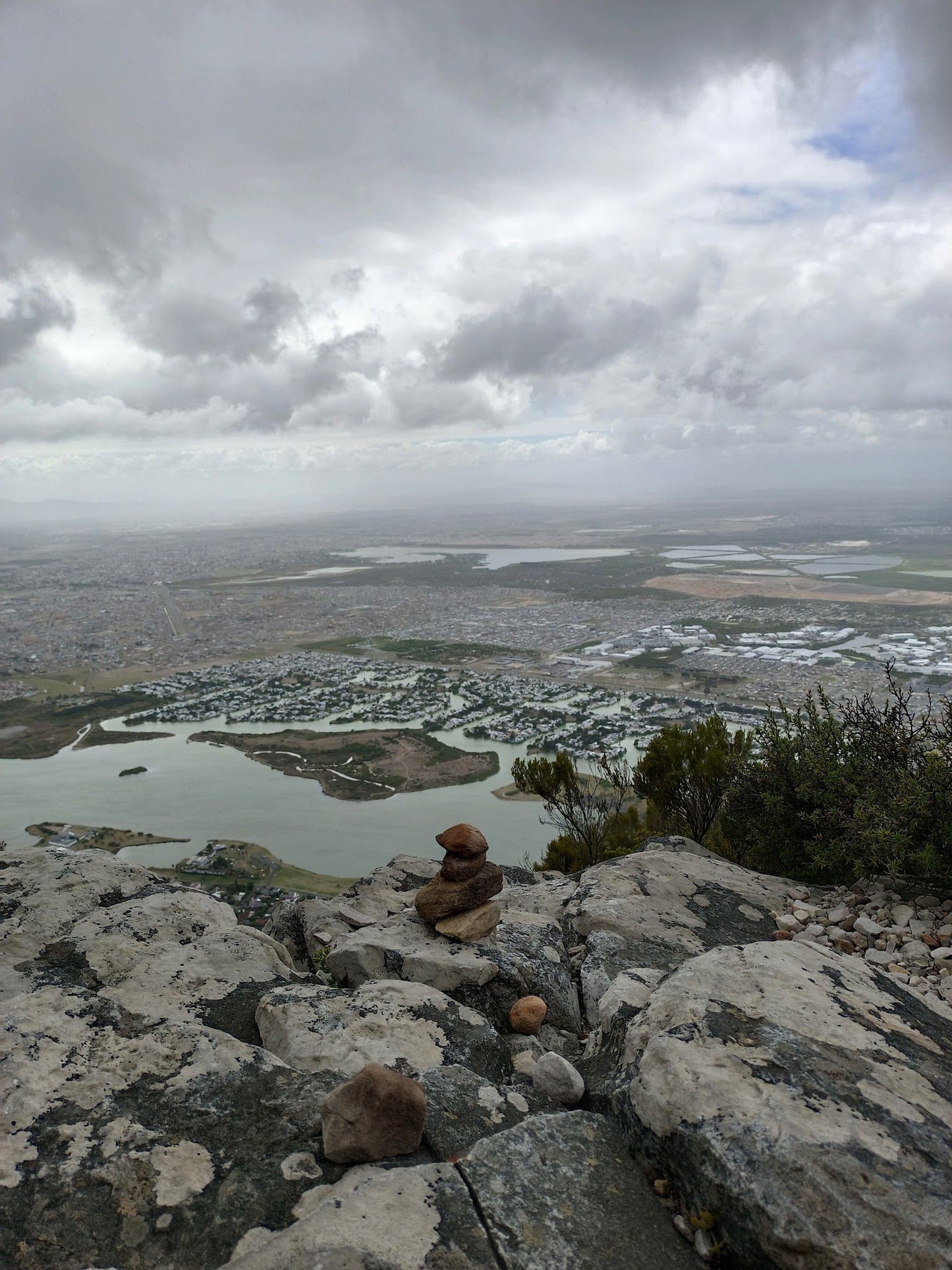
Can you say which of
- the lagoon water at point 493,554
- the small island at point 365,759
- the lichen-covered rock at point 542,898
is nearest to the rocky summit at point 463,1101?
the lichen-covered rock at point 542,898

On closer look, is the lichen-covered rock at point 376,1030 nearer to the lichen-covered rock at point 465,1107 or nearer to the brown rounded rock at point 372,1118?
the lichen-covered rock at point 465,1107

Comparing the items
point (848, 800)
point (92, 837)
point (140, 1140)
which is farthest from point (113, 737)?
point (140, 1140)

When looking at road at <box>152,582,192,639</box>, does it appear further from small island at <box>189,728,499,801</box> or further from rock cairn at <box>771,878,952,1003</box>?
rock cairn at <box>771,878,952,1003</box>

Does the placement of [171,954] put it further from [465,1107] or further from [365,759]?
[365,759]

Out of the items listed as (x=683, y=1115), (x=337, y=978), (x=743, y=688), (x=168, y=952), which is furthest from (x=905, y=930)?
(x=743, y=688)

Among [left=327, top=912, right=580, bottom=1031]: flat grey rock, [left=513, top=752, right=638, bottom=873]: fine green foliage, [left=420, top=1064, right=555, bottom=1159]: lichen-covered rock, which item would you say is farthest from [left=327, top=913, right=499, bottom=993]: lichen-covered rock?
[left=513, top=752, right=638, bottom=873]: fine green foliage

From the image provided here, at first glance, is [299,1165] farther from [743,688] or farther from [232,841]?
[743,688]

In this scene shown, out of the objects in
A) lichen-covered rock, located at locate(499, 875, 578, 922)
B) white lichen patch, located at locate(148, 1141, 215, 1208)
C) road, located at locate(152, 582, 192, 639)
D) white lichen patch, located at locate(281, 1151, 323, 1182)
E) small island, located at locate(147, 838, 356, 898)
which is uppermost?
white lichen patch, located at locate(148, 1141, 215, 1208)
